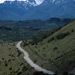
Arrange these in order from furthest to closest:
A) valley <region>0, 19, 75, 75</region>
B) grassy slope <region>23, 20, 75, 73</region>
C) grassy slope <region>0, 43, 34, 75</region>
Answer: grassy slope <region>0, 43, 34, 75</region>, valley <region>0, 19, 75, 75</region>, grassy slope <region>23, 20, 75, 73</region>

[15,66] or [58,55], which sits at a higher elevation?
[15,66]

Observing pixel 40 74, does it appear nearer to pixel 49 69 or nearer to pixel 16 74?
pixel 49 69

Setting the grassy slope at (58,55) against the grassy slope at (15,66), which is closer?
the grassy slope at (58,55)

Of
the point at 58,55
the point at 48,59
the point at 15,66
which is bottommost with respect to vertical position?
the point at 58,55

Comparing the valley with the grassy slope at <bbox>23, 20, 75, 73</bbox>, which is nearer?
the grassy slope at <bbox>23, 20, 75, 73</bbox>

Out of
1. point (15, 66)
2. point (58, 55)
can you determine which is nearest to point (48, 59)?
point (58, 55)

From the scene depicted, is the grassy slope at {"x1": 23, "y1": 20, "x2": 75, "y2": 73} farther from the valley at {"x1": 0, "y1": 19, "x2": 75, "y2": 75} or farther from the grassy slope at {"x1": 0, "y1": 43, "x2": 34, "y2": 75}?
the grassy slope at {"x1": 0, "y1": 43, "x2": 34, "y2": 75}

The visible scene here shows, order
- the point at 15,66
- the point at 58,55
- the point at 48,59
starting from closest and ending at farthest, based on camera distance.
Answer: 1. the point at 48,59
2. the point at 58,55
3. the point at 15,66

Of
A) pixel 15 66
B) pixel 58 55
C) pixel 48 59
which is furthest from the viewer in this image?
pixel 15 66

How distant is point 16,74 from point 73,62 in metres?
21.8

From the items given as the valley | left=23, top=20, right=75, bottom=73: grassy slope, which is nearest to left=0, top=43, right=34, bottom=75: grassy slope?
the valley

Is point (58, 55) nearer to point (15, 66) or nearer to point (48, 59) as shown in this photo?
point (48, 59)

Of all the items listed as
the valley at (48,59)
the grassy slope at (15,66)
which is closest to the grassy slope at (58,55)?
the valley at (48,59)

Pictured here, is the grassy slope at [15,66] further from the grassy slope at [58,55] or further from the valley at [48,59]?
the grassy slope at [58,55]
